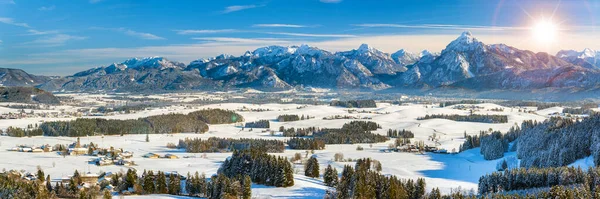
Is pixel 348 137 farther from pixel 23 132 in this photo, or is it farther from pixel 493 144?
pixel 23 132

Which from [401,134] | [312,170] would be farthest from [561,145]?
[401,134]

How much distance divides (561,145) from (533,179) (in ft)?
83.9

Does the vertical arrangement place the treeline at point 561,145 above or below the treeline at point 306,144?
above

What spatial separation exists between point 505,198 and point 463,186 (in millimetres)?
28189

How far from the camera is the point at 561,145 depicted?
3590 inches

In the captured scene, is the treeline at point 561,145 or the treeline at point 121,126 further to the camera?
the treeline at point 121,126

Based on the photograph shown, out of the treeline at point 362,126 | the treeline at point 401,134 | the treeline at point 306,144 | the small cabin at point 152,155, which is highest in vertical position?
the treeline at point 362,126

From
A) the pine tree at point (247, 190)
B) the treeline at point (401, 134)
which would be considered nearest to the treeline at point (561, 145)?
the pine tree at point (247, 190)

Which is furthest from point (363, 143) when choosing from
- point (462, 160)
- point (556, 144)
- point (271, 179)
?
point (271, 179)

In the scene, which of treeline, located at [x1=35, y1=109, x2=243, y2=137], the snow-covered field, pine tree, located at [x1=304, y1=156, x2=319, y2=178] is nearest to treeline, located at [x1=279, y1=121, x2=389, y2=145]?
the snow-covered field

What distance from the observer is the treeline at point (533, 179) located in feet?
219

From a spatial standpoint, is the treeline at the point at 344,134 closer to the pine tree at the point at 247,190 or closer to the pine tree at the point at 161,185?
the pine tree at the point at 161,185

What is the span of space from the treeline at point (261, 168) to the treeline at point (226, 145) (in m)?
36.4

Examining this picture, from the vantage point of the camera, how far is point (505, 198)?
180ft
